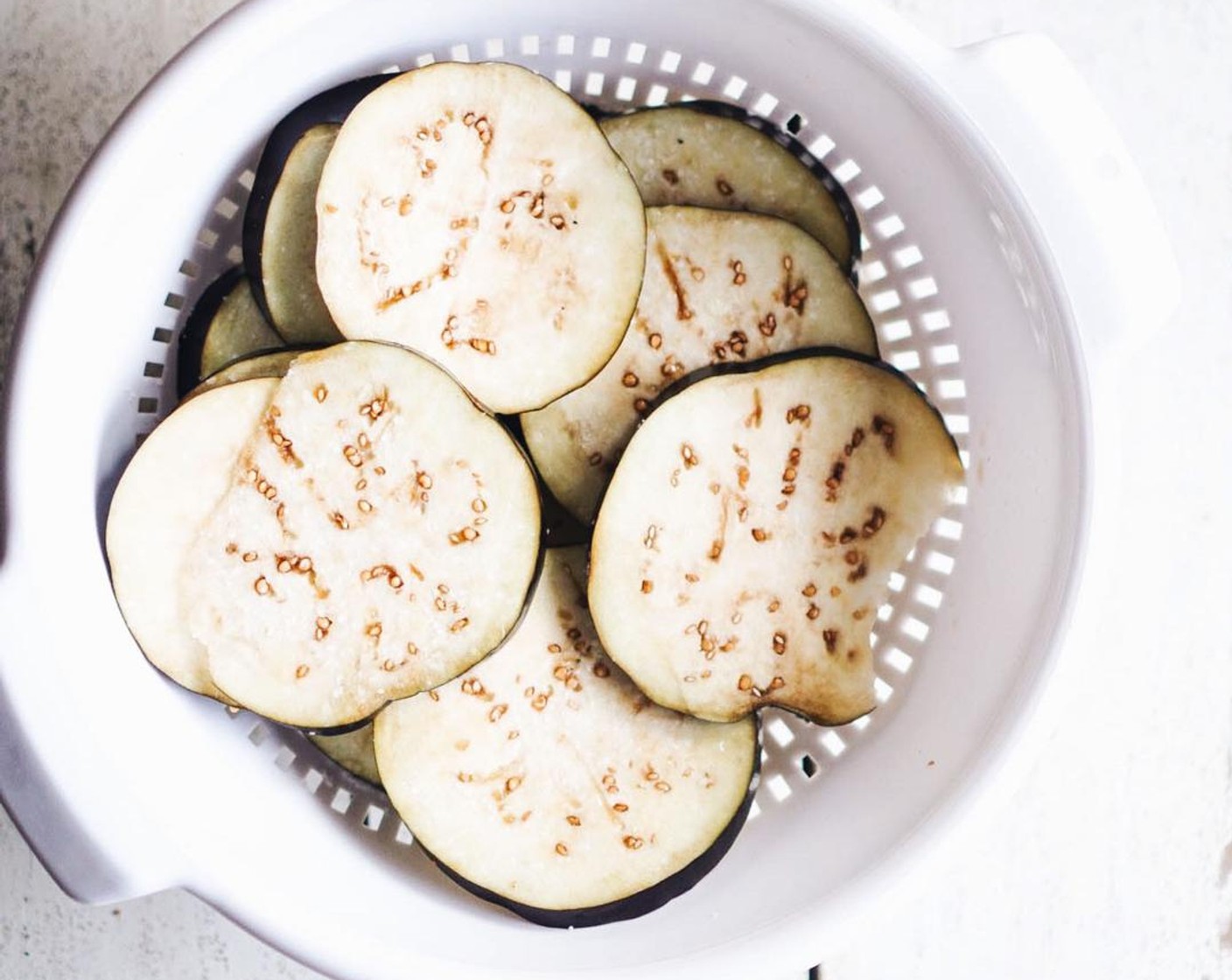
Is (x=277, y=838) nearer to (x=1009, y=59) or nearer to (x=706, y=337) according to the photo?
(x=706, y=337)

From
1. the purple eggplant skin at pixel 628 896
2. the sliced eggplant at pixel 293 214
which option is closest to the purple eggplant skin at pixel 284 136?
the sliced eggplant at pixel 293 214

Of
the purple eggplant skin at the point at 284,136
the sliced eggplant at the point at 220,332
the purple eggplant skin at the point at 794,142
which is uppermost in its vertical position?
the purple eggplant skin at the point at 794,142

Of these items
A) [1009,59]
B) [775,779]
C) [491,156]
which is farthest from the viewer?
[775,779]

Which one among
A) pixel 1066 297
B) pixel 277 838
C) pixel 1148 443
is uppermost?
pixel 1066 297

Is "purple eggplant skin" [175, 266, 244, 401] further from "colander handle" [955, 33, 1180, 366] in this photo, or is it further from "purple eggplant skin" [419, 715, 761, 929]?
"colander handle" [955, 33, 1180, 366]

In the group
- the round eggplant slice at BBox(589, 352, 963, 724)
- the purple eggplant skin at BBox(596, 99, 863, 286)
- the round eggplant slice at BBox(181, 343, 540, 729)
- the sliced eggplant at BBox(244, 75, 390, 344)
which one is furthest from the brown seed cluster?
the sliced eggplant at BBox(244, 75, 390, 344)

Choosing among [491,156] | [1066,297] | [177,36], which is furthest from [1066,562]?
[177,36]

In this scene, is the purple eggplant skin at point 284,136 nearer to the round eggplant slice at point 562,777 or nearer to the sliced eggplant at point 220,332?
the sliced eggplant at point 220,332
